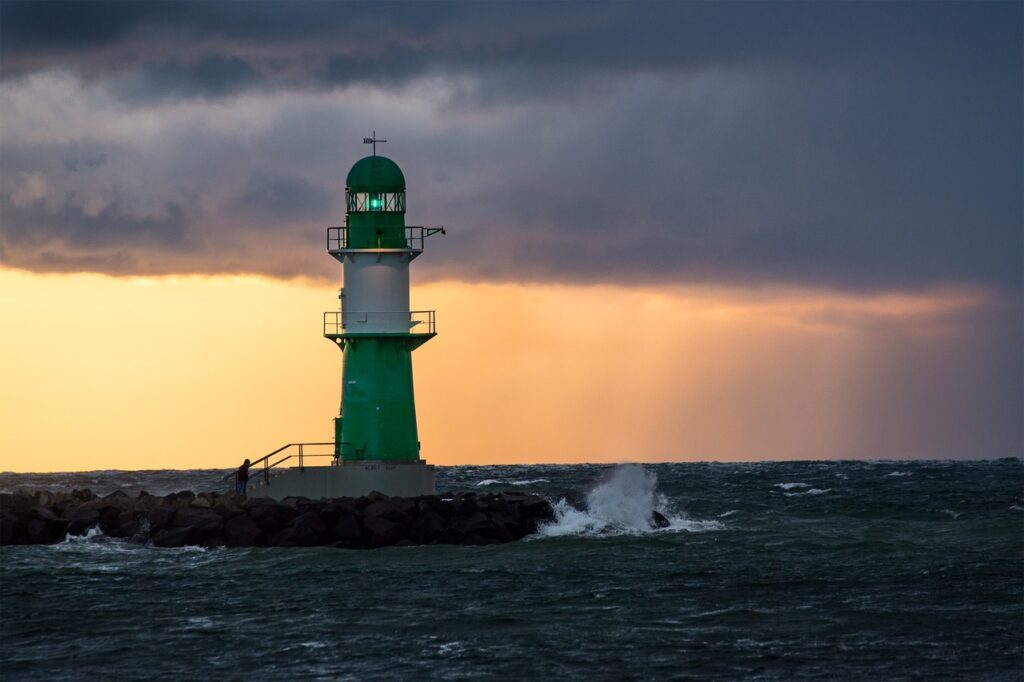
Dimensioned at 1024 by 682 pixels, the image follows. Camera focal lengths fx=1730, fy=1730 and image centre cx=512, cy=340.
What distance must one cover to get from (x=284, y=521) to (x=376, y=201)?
7.10m

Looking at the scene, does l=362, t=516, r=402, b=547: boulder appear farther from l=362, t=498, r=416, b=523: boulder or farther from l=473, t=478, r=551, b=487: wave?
l=473, t=478, r=551, b=487: wave

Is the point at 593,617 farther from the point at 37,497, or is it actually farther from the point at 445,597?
the point at 37,497

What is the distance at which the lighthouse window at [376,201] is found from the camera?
36.8 metres

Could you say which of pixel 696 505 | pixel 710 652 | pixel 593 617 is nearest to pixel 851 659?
pixel 710 652

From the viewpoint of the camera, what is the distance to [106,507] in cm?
3638

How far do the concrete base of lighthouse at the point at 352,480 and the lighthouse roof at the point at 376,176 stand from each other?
5.84 meters

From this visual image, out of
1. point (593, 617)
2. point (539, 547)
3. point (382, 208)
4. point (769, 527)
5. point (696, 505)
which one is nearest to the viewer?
point (593, 617)

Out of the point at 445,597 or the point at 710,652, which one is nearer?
the point at 710,652

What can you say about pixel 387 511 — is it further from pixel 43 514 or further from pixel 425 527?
pixel 43 514

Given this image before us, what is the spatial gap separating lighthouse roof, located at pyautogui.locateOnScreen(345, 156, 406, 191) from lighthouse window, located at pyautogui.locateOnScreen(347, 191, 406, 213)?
0.11 metres

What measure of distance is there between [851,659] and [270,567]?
1224 cm

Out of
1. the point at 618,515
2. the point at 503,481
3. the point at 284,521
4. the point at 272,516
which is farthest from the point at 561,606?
the point at 503,481

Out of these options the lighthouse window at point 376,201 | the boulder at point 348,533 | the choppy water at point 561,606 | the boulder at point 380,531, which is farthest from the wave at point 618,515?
the lighthouse window at point 376,201

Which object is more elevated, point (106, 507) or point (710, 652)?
point (106, 507)
